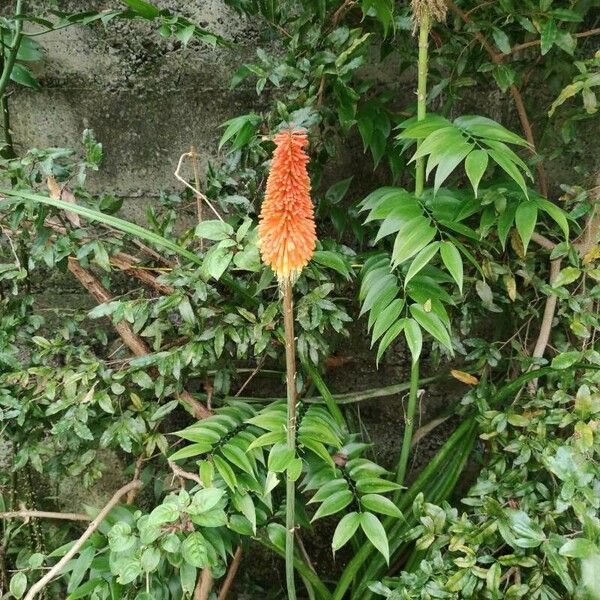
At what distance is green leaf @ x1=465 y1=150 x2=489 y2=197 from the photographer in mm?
920

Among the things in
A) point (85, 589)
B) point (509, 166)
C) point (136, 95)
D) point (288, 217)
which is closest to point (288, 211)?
point (288, 217)

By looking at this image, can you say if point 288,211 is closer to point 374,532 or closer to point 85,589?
point 374,532

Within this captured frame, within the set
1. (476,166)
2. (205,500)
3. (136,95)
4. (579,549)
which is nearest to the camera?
(579,549)

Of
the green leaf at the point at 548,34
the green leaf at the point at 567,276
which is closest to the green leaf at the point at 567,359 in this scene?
the green leaf at the point at 567,276

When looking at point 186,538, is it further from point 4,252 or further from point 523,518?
point 4,252

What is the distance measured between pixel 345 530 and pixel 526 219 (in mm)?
665

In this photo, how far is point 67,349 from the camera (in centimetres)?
135

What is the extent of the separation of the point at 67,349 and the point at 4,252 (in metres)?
0.40

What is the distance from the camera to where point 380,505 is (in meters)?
1.09

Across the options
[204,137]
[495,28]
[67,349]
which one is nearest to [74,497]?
[67,349]

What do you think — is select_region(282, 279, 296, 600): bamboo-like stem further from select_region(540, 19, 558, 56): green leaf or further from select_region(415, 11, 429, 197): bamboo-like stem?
select_region(540, 19, 558, 56): green leaf

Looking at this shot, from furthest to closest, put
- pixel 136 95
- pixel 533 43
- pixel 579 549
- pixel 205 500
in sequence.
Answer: pixel 136 95 < pixel 533 43 < pixel 205 500 < pixel 579 549

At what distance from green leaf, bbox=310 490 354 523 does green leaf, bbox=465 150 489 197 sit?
615 mm

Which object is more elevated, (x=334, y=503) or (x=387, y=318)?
(x=387, y=318)
